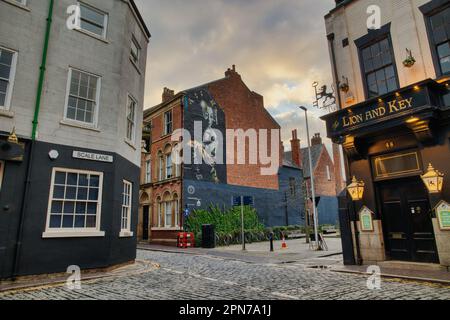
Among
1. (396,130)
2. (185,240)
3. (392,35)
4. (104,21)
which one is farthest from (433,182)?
(185,240)

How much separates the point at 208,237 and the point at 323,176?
2562cm

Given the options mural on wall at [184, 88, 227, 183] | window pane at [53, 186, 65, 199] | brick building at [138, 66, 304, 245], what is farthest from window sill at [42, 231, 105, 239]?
mural on wall at [184, 88, 227, 183]

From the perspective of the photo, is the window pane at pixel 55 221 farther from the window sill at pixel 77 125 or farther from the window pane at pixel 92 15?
the window pane at pixel 92 15

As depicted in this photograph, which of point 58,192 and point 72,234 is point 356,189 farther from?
point 58,192

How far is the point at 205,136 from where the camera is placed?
26094 millimetres

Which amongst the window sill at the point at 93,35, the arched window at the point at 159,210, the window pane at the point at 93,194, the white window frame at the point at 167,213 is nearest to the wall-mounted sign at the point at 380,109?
the window pane at the point at 93,194

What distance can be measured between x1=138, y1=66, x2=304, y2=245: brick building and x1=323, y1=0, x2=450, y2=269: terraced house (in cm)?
1455

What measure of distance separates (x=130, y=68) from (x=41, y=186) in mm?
6276

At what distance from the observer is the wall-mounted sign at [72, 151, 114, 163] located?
10.3m

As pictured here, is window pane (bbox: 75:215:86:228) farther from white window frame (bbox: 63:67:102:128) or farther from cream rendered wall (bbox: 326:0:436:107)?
cream rendered wall (bbox: 326:0:436:107)

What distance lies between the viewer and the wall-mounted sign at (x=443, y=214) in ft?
29.4
